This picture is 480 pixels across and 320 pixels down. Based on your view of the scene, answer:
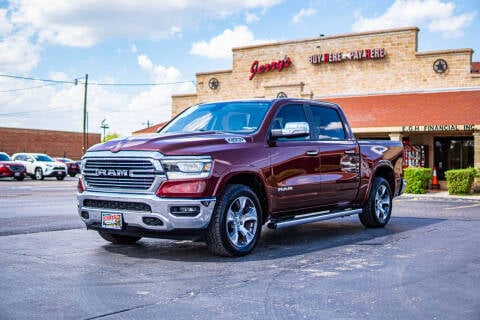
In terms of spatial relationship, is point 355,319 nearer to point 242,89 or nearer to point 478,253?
point 478,253

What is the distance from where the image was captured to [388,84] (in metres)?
29.2

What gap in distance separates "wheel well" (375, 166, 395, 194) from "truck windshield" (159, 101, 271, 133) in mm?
3212

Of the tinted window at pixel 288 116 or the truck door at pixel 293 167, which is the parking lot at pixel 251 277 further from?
the tinted window at pixel 288 116

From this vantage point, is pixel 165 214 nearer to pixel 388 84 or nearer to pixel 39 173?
pixel 388 84

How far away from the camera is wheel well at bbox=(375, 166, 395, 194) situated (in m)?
10.5

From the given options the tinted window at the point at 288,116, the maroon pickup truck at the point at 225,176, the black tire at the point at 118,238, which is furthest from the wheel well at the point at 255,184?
the black tire at the point at 118,238

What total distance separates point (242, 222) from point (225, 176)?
651 millimetres

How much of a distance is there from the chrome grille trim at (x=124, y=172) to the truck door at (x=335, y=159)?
2.78m

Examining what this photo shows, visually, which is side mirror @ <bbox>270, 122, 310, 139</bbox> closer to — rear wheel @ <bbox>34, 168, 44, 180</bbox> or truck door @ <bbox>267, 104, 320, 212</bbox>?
truck door @ <bbox>267, 104, 320, 212</bbox>

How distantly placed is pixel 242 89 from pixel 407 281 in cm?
2928

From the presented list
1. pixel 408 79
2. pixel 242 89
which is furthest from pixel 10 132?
pixel 408 79

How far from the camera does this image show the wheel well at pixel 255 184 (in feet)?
24.0

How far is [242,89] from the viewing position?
3466 cm

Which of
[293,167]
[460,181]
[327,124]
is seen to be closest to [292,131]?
[293,167]
